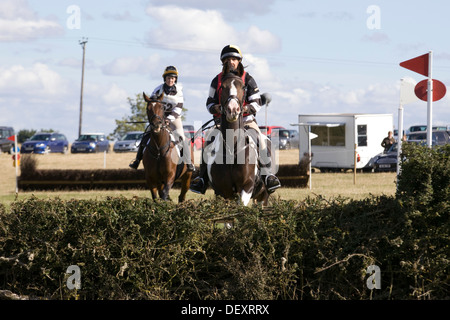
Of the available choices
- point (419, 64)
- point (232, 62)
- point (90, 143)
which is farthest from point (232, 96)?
point (90, 143)

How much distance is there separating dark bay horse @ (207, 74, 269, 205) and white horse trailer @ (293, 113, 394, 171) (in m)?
22.9

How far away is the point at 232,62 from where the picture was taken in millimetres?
9477

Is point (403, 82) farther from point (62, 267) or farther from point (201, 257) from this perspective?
point (62, 267)

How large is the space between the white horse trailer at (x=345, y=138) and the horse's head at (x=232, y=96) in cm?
2330

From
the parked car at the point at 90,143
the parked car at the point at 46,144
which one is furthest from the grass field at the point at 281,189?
the parked car at the point at 90,143

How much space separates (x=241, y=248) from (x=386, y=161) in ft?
84.8

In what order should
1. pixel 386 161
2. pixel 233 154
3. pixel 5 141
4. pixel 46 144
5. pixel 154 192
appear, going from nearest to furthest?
pixel 233 154
pixel 154 192
pixel 386 161
pixel 5 141
pixel 46 144

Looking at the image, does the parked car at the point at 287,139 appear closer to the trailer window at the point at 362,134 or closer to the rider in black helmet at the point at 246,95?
the trailer window at the point at 362,134

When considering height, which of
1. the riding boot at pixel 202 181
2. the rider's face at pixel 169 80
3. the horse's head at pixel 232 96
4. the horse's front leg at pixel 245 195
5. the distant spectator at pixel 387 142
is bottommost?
the horse's front leg at pixel 245 195

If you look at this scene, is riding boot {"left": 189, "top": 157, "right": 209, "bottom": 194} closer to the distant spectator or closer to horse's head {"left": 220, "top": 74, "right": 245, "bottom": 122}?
horse's head {"left": 220, "top": 74, "right": 245, "bottom": 122}

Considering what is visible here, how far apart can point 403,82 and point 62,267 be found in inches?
319

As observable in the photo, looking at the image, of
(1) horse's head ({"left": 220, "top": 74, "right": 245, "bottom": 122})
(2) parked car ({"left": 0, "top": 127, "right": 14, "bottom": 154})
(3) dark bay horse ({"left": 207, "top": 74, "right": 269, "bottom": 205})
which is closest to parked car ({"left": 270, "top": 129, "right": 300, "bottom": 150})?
(2) parked car ({"left": 0, "top": 127, "right": 14, "bottom": 154})

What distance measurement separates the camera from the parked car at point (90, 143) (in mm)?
52844

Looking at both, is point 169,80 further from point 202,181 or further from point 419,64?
point 419,64
